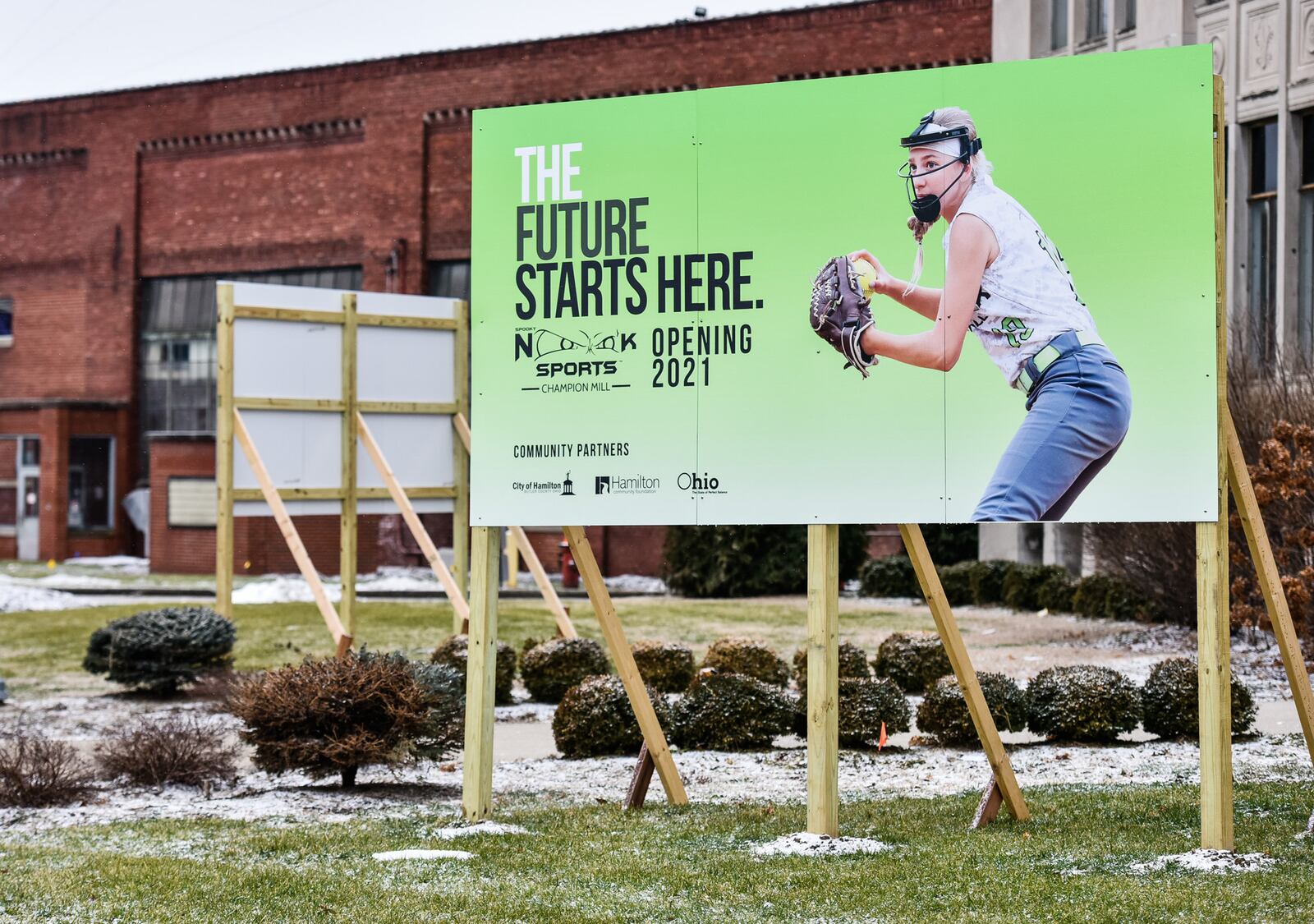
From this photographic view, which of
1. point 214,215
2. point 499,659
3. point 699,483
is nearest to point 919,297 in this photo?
point 699,483

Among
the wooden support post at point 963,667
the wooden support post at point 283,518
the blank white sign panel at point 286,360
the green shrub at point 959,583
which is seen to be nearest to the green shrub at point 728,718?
the wooden support post at point 963,667

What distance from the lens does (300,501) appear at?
16.7 metres

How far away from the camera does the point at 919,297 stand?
24.8ft

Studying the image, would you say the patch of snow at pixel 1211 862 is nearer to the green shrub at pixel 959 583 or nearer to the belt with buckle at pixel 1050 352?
the belt with buckle at pixel 1050 352

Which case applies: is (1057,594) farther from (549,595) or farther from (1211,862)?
(1211,862)

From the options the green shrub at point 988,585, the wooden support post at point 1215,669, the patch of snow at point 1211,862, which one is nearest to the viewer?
the patch of snow at point 1211,862

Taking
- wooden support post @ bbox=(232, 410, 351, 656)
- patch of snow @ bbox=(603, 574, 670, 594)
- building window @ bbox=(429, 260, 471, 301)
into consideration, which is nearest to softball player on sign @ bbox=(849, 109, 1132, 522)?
wooden support post @ bbox=(232, 410, 351, 656)

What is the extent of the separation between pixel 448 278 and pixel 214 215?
7108 millimetres

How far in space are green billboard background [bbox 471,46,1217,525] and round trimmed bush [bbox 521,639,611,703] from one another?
21.1 ft

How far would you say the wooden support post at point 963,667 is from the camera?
26.4 ft

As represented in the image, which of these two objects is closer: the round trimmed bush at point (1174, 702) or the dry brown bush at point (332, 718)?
the dry brown bush at point (332, 718)

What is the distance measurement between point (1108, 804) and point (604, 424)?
11.5 feet

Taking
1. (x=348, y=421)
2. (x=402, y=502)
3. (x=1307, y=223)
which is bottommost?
(x=402, y=502)

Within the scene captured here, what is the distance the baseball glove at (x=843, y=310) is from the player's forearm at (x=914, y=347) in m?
0.05
